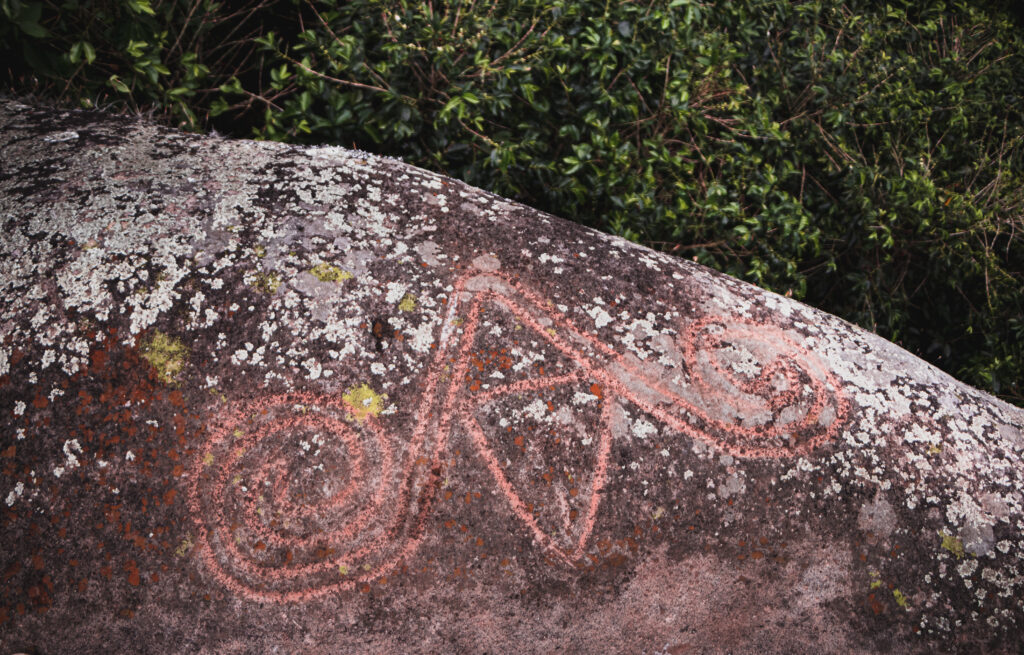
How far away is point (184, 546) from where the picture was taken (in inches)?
57.2

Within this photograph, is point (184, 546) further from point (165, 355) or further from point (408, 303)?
point (408, 303)

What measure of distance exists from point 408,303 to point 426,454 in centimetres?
35

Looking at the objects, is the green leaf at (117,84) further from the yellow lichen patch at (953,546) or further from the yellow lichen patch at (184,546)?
the yellow lichen patch at (953,546)

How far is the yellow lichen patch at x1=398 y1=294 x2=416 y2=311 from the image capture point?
65.0 inches

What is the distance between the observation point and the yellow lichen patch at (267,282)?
162 centimetres

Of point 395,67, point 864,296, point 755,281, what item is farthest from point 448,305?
point 864,296

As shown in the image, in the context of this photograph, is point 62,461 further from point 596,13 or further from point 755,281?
point 755,281

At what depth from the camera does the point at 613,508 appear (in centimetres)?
156

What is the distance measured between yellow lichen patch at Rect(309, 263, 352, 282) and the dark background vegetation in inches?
41.5

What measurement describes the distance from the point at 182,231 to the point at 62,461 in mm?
558

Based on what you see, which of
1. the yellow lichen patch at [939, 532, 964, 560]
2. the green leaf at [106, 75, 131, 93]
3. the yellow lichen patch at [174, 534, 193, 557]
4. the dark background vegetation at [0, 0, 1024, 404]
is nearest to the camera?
the yellow lichen patch at [174, 534, 193, 557]

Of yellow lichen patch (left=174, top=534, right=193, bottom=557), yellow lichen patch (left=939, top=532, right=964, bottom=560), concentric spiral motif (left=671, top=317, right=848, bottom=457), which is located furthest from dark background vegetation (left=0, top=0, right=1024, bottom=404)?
yellow lichen patch (left=939, top=532, right=964, bottom=560)

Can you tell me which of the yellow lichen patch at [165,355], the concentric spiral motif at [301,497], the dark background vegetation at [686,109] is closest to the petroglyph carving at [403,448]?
the concentric spiral motif at [301,497]

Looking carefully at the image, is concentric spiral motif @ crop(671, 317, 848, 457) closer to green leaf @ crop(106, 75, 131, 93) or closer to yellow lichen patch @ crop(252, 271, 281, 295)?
yellow lichen patch @ crop(252, 271, 281, 295)
